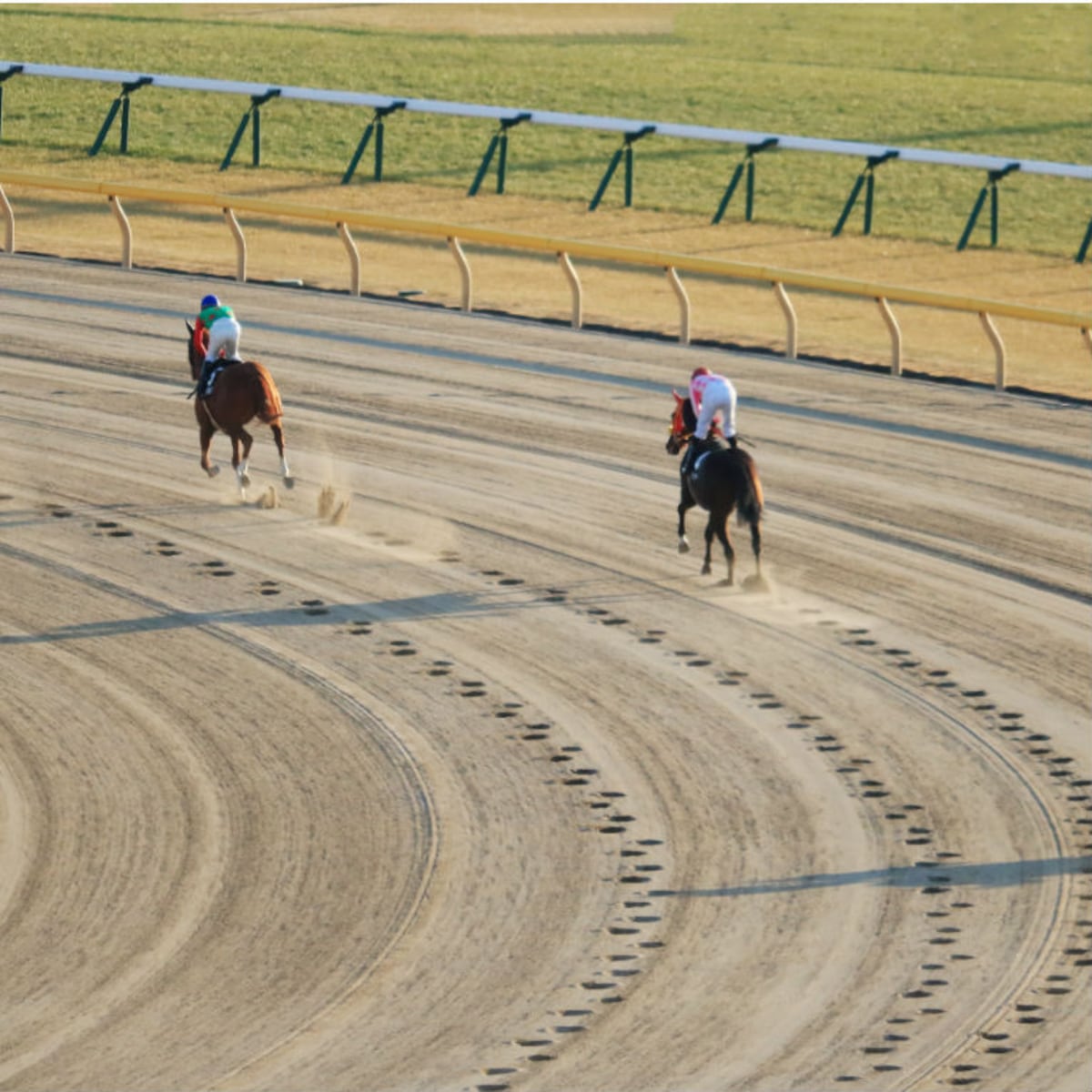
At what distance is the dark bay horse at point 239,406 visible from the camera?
58.6ft

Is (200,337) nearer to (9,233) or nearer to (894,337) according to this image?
(894,337)

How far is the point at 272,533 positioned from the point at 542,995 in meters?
7.56

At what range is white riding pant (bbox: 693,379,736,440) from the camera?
55.0ft

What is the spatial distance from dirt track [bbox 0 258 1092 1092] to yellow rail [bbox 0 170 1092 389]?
90cm

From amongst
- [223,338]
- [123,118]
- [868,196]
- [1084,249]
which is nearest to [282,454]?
[223,338]

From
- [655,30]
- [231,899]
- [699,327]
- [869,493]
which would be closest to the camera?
[231,899]

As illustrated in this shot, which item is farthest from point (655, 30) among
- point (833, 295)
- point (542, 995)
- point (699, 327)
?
point (542, 995)

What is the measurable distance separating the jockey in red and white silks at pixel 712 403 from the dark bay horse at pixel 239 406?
3009mm

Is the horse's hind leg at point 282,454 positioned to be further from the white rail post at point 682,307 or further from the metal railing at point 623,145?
the metal railing at point 623,145

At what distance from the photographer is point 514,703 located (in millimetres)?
14672

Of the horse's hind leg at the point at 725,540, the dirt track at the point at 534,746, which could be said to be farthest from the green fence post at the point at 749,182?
the horse's hind leg at the point at 725,540

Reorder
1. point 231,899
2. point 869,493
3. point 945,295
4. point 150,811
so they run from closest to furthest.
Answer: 1. point 231,899
2. point 150,811
3. point 869,493
4. point 945,295

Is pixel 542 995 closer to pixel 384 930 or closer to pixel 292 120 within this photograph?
pixel 384 930

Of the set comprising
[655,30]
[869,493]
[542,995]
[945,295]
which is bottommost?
[542,995]
